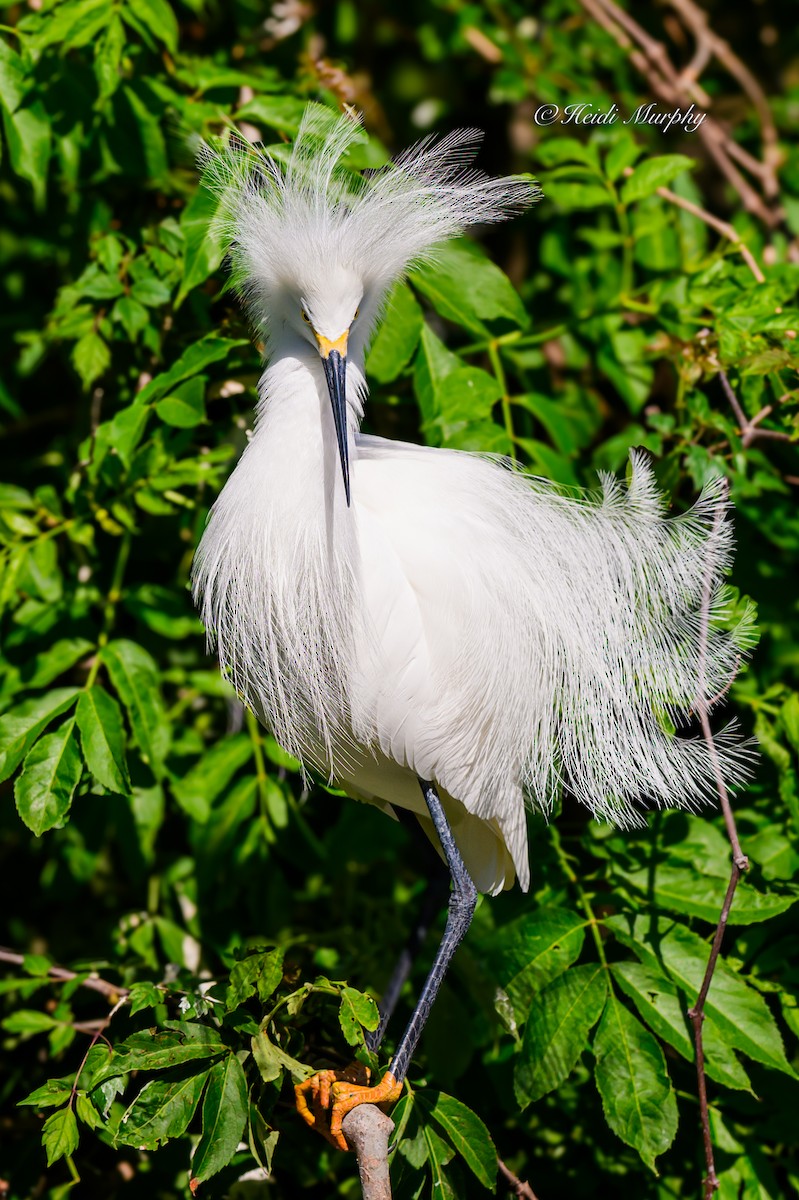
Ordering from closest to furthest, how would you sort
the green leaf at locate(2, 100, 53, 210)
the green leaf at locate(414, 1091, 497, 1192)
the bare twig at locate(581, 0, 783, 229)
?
the green leaf at locate(414, 1091, 497, 1192) < the green leaf at locate(2, 100, 53, 210) < the bare twig at locate(581, 0, 783, 229)

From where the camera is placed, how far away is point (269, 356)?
5.82 ft

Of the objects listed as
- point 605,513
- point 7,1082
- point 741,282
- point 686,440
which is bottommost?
point 7,1082

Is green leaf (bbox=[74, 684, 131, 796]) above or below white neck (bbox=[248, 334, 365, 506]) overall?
below

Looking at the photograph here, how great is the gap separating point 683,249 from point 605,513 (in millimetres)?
1089

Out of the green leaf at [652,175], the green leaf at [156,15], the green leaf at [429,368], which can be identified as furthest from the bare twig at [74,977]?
the green leaf at [652,175]

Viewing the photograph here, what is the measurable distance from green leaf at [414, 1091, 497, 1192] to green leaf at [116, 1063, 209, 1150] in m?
0.34

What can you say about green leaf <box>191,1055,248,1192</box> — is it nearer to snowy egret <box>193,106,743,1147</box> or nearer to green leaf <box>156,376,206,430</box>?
snowy egret <box>193,106,743,1147</box>

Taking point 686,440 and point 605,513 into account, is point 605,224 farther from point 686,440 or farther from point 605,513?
point 605,513

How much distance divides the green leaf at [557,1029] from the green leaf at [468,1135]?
104 millimetres

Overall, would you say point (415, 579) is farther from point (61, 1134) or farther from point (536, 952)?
point (61, 1134)

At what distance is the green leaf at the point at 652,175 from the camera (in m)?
2.10

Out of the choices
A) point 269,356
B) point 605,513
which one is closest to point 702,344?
point 605,513

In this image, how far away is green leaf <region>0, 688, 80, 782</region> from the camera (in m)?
1.72
